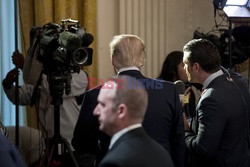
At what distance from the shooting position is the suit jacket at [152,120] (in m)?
1.77

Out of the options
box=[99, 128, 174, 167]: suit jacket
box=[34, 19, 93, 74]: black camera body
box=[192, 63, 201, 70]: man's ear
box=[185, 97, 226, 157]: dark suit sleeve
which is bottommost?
box=[185, 97, 226, 157]: dark suit sleeve

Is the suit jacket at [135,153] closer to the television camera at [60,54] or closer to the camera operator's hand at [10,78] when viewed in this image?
the television camera at [60,54]

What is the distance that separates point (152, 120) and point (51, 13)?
165 cm

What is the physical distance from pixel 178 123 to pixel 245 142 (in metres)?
0.36

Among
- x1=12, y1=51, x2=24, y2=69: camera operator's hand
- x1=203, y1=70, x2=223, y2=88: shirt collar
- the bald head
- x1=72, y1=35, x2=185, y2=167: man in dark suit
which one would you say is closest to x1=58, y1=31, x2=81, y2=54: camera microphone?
x1=72, y1=35, x2=185, y2=167: man in dark suit

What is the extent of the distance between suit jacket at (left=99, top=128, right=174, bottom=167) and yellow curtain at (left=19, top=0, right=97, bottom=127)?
203 centimetres

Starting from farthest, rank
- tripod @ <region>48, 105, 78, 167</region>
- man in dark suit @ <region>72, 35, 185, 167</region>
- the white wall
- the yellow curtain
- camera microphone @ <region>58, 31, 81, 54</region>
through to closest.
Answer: the white wall < the yellow curtain < tripod @ <region>48, 105, 78, 167</region> < camera microphone @ <region>58, 31, 81, 54</region> < man in dark suit @ <region>72, 35, 185, 167</region>

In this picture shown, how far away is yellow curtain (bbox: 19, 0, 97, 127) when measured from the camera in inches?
119

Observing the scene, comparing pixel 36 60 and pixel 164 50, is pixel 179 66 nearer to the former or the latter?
pixel 164 50

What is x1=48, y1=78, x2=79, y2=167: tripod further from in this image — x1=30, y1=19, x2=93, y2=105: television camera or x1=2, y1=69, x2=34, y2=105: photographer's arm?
x1=2, y1=69, x2=34, y2=105: photographer's arm

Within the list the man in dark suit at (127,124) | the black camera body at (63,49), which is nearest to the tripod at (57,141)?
the black camera body at (63,49)

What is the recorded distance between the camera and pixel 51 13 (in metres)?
3.12

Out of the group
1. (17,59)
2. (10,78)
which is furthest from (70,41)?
(10,78)

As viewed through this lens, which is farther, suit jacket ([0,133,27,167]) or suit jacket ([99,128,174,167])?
suit jacket ([0,133,27,167])
